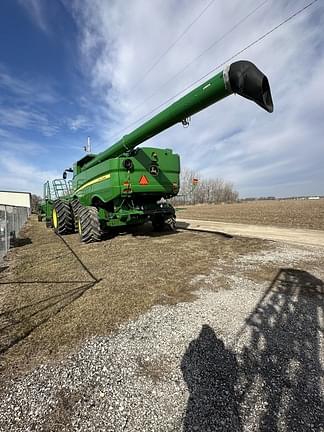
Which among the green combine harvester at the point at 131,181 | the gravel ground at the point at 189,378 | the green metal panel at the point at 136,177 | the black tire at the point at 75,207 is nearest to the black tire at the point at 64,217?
the black tire at the point at 75,207

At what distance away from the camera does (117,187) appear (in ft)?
24.3

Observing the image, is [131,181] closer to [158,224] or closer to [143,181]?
[143,181]

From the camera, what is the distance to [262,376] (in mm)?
2199

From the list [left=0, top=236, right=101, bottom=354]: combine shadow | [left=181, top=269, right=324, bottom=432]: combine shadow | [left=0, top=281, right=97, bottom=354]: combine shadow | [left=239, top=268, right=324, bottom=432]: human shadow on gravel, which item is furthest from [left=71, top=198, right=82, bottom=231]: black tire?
[left=181, top=269, right=324, bottom=432]: combine shadow

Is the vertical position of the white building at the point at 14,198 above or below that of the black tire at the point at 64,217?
above

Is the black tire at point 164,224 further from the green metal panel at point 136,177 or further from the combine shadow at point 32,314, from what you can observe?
the combine shadow at point 32,314

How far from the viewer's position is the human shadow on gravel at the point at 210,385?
1779 millimetres

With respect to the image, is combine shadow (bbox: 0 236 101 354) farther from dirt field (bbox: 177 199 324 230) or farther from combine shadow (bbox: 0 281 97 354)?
dirt field (bbox: 177 199 324 230)

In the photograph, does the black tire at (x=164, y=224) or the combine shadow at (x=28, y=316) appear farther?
the black tire at (x=164, y=224)

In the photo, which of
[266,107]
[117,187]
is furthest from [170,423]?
[117,187]

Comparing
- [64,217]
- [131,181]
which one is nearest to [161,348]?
[131,181]

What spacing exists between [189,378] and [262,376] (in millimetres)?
654

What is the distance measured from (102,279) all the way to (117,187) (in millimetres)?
3328

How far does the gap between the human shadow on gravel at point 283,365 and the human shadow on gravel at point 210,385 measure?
10 centimetres
